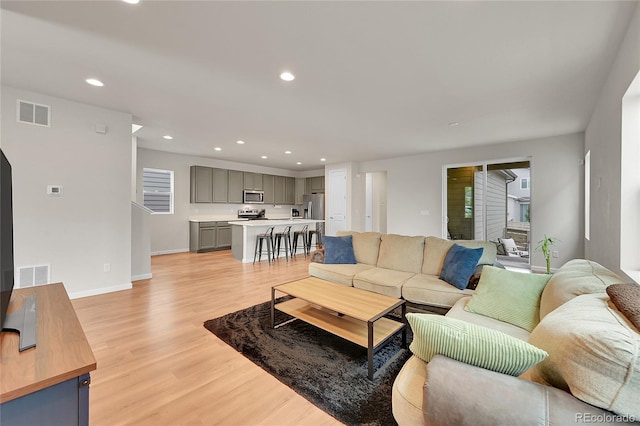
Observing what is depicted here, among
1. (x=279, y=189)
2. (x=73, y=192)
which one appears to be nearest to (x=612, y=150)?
(x=73, y=192)

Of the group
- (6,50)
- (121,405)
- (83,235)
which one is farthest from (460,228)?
(6,50)

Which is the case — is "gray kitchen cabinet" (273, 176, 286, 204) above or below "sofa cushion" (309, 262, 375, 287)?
above

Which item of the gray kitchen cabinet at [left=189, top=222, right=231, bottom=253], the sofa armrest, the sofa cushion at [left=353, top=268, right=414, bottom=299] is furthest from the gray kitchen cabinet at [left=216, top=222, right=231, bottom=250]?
the sofa armrest

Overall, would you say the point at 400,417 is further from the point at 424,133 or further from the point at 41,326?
the point at 424,133

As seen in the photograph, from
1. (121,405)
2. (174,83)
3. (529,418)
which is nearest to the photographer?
(529,418)

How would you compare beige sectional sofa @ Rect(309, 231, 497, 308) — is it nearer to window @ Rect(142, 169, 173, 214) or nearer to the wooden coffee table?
the wooden coffee table

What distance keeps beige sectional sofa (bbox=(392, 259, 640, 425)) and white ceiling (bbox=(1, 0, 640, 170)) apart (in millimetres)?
2018

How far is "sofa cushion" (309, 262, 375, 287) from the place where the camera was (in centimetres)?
338

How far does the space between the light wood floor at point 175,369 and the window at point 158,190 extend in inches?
140

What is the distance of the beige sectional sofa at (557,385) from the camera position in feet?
2.67

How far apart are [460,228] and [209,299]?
5.67m

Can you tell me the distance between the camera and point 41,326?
3.95 feet

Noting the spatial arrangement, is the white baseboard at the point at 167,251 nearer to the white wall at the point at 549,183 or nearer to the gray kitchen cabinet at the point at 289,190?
the gray kitchen cabinet at the point at 289,190

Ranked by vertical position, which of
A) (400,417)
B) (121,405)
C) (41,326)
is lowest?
(121,405)
